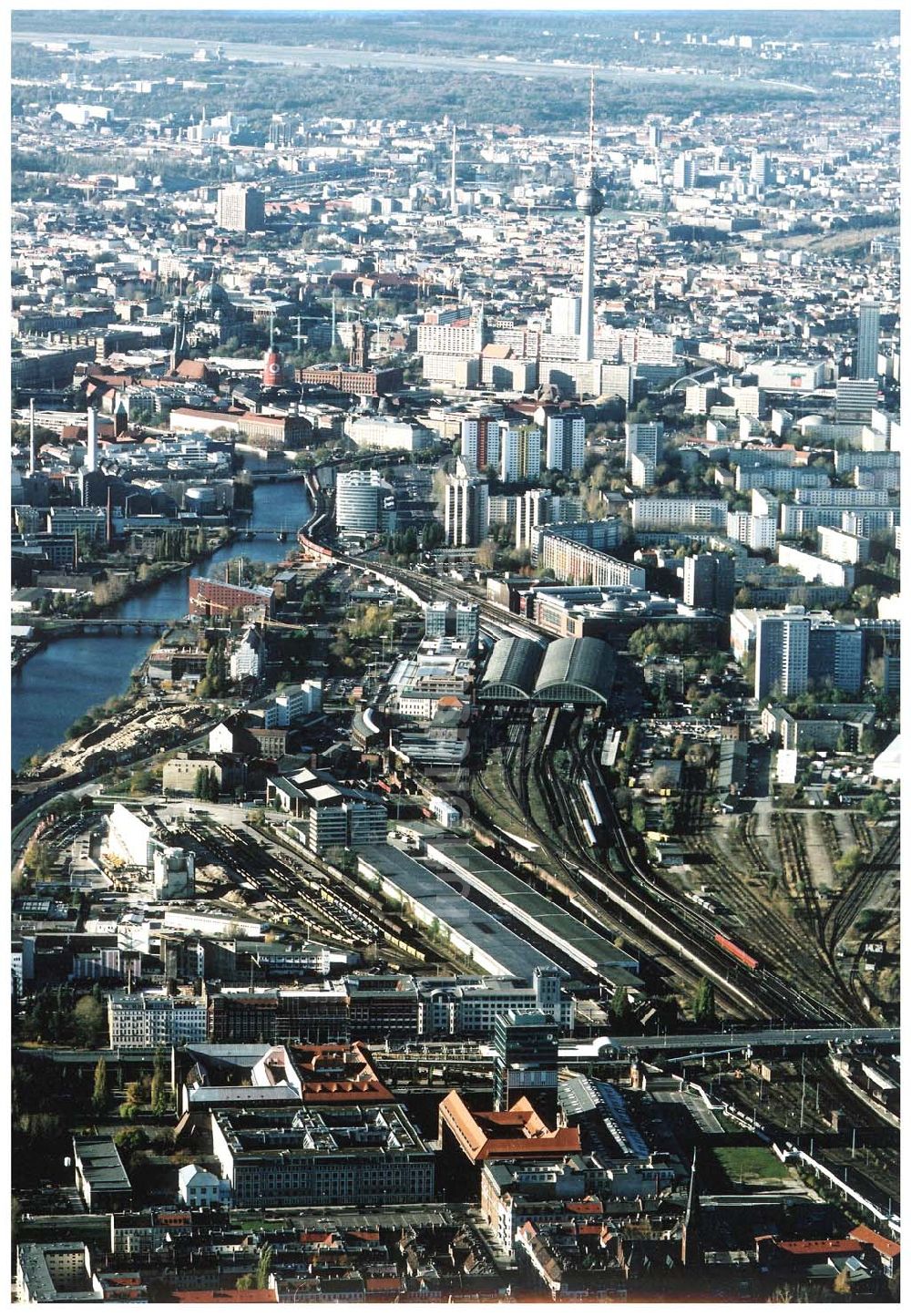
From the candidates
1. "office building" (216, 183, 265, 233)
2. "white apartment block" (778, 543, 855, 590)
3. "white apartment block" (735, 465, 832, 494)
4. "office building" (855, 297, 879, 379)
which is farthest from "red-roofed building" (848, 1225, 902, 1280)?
"office building" (216, 183, 265, 233)

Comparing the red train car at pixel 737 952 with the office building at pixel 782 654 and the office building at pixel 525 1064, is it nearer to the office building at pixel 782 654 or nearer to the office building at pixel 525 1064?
the office building at pixel 525 1064

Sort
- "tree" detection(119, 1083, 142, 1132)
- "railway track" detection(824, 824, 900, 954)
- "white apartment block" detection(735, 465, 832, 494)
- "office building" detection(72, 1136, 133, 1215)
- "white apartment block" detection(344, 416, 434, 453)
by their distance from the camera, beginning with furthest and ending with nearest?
"white apartment block" detection(344, 416, 434, 453) → "white apartment block" detection(735, 465, 832, 494) → "railway track" detection(824, 824, 900, 954) → "tree" detection(119, 1083, 142, 1132) → "office building" detection(72, 1136, 133, 1215)

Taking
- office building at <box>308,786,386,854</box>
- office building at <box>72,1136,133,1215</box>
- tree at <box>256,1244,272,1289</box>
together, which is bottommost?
tree at <box>256,1244,272,1289</box>

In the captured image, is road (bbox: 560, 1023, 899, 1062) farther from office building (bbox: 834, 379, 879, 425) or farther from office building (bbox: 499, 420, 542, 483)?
office building (bbox: 834, 379, 879, 425)

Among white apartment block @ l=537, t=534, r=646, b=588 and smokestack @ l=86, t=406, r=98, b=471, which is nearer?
white apartment block @ l=537, t=534, r=646, b=588

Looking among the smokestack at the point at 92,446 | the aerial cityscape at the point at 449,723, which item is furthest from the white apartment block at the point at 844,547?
the smokestack at the point at 92,446

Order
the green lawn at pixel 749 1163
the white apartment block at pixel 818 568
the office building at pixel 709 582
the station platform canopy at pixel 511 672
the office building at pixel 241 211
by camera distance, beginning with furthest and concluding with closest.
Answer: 1. the office building at pixel 241 211
2. the white apartment block at pixel 818 568
3. the office building at pixel 709 582
4. the station platform canopy at pixel 511 672
5. the green lawn at pixel 749 1163

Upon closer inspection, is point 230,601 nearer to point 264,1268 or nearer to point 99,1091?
A: point 99,1091
